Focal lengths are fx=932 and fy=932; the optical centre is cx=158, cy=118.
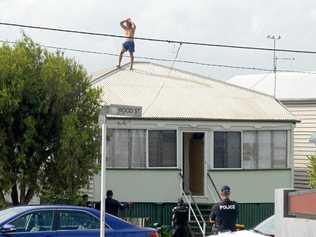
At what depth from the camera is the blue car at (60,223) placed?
16328 millimetres

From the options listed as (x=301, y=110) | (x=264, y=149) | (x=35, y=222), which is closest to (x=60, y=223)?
(x=35, y=222)

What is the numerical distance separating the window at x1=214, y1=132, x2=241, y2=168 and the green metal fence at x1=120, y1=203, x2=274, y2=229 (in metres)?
1.35

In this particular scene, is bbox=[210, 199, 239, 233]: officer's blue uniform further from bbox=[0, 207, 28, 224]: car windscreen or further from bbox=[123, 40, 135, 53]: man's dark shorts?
bbox=[123, 40, 135, 53]: man's dark shorts

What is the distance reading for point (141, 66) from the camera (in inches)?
1253

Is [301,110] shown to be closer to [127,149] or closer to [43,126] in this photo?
[127,149]

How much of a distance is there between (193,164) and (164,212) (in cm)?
237

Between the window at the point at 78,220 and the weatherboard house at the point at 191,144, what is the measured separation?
996 centimetres

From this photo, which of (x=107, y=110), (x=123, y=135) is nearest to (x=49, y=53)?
(x=123, y=135)

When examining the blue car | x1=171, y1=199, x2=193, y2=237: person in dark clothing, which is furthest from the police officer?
the blue car

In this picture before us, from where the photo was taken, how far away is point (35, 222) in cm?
1652

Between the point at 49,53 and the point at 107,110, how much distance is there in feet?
35.3

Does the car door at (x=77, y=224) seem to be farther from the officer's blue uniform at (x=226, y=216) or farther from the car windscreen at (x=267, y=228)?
the officer's blue uniform at (x=226, y=216)

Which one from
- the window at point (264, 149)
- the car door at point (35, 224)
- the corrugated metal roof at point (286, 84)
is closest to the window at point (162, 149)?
the window at point (264, 149)

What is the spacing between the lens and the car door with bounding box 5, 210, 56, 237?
53.4 ft
